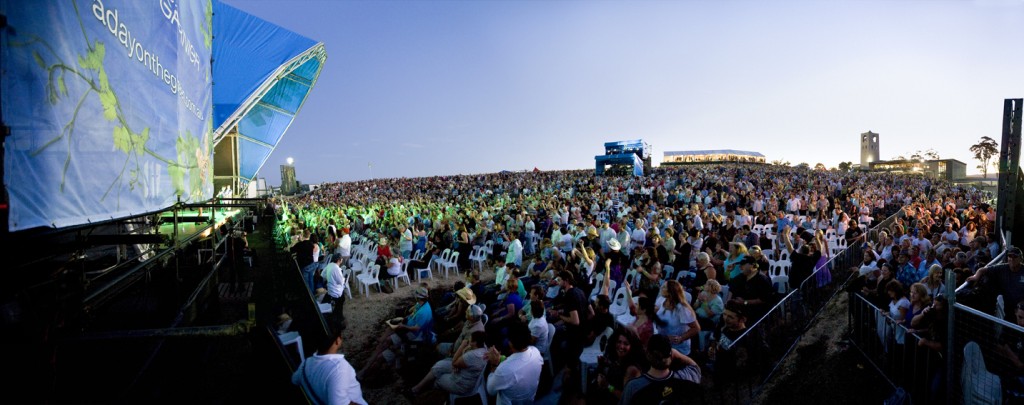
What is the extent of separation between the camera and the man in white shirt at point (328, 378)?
366 centimetres

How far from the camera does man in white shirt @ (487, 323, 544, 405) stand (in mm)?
4289

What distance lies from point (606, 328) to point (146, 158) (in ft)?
17.6

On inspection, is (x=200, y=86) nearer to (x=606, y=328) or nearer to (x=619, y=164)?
(x=606, y=328)

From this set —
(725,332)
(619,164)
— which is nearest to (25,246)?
(725,332)

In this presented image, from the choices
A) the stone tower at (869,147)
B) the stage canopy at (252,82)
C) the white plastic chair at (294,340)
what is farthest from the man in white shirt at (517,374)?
the stone tower at (869,147)

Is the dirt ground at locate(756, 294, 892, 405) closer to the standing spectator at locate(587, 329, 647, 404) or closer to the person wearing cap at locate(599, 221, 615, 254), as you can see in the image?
the standing spectator at locate(587, 329, 647, 404)

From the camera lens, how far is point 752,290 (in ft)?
20.5

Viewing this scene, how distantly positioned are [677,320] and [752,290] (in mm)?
1730

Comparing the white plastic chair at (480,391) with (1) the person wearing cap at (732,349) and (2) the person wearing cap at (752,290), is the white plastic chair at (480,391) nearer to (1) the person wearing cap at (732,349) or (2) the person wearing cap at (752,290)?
(1) the person wearing cap at (732,349)

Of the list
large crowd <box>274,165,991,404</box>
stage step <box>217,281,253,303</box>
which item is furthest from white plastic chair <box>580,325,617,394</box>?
stage step <box>217,281,253,303</box>

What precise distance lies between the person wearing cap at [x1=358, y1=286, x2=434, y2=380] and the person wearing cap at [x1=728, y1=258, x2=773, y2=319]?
4192mm

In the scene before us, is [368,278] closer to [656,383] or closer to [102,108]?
[102,108]

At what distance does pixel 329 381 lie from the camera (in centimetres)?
367

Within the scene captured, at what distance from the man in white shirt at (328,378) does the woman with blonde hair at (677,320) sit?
3.45m
